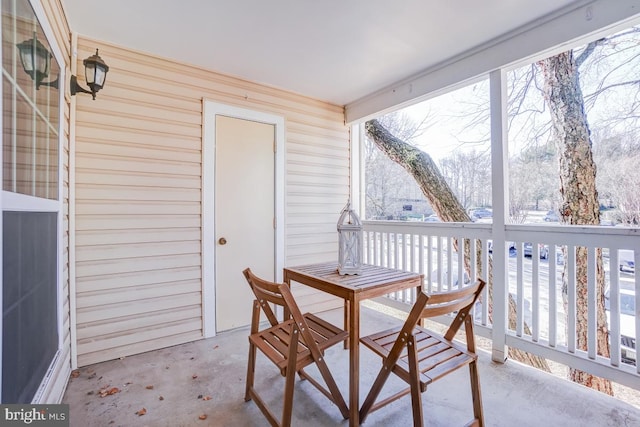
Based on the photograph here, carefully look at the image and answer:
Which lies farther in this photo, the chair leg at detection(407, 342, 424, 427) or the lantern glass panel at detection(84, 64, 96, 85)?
the lantern glass panel at detection(84, 64, 96, 85)

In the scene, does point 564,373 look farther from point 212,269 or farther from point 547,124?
point 212,269

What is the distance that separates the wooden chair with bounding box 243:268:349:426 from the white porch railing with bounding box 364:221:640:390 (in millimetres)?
1649

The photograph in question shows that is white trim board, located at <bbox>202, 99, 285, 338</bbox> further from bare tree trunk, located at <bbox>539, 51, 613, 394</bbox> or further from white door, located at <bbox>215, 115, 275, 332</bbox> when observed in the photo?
bare tree trunk, located at <bbox>539, 51, 613, 394</bbox>

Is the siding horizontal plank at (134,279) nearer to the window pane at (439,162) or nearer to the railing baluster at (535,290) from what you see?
the window pane at (439,162)

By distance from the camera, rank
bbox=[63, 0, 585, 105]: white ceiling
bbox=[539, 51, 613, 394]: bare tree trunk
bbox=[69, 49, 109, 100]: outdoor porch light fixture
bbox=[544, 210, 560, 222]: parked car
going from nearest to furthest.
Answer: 1. bbox=[63, 0, 585, 105]: white ceiling
2. bbox=[69, 49, 109, 100]: outdoor porch light fixture
3. bbox=[544, 210, 560, 222]: parked car
4. bbox=[539, 51, 613, 394]: bare tree trunk

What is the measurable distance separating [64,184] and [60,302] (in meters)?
0.88

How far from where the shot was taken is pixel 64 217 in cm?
221

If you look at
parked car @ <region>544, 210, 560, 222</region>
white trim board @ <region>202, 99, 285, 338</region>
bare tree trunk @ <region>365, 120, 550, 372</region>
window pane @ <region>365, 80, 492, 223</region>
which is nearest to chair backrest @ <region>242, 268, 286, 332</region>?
white trim board @ <region>202, 99, 285, 338</region>

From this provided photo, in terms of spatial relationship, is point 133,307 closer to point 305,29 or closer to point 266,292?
point 266,292

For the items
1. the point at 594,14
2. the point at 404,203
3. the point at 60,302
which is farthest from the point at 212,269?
the point at 594,14

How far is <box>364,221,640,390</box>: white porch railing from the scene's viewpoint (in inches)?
77.0

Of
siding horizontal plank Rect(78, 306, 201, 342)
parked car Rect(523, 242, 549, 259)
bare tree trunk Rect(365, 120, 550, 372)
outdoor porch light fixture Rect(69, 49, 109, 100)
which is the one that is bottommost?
siding horizontal plank Rect(78, 306, 201, 342)

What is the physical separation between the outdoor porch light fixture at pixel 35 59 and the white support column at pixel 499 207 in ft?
10.3

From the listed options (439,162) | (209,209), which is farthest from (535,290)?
(209,209)
